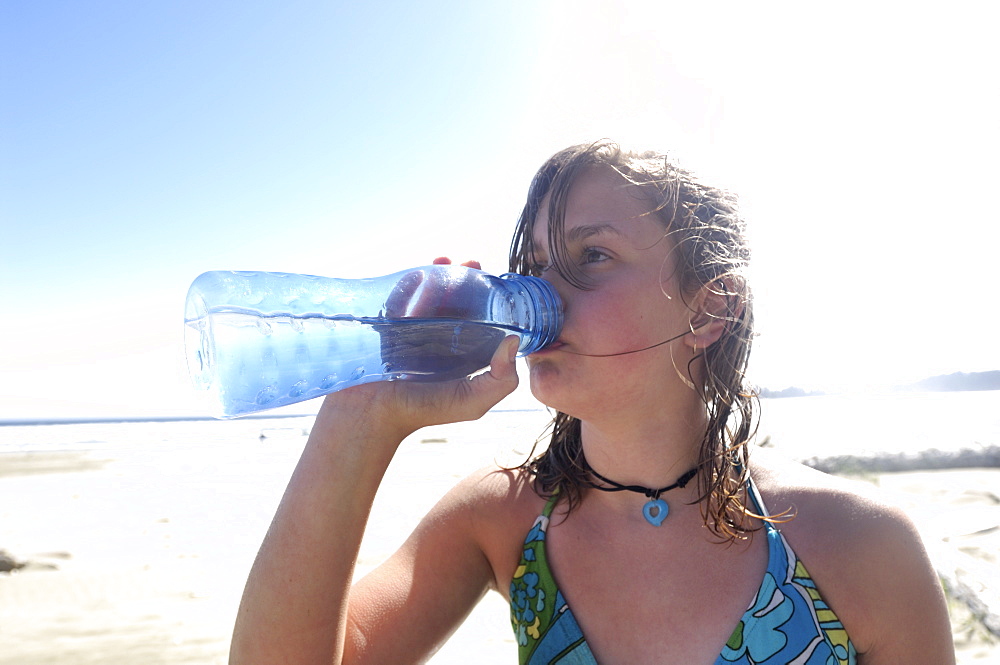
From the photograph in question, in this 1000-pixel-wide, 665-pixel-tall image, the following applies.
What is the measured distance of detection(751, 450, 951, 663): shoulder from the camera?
1.42 metres

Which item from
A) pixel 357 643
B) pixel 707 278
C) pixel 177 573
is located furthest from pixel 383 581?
pixel 177 573

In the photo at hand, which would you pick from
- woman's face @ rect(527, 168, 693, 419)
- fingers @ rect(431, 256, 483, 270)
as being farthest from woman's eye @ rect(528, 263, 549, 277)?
fingers @ rect(431, 256, 483, 270)

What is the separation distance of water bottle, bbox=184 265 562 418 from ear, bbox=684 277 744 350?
16.5 inches

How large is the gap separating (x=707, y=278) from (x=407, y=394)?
0.84 metres

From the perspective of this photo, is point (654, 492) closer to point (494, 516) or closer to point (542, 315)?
point (494, 516)

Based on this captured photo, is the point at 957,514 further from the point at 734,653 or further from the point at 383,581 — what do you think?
the point at 383,581

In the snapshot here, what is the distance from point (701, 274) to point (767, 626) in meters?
0.85

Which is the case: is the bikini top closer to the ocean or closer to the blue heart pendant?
the blue heart pendant

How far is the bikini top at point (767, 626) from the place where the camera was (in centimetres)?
140

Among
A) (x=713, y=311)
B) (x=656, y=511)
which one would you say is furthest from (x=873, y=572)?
(x=713, y=311)

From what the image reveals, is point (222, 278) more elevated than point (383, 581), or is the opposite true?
point (222, 278)

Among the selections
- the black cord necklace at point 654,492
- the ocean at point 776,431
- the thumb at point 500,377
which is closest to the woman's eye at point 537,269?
the thumb at point 500,377

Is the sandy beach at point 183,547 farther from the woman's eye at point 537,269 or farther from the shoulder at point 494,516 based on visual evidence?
the woman's eye at point 537,269

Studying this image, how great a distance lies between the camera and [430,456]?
11.2 metres
